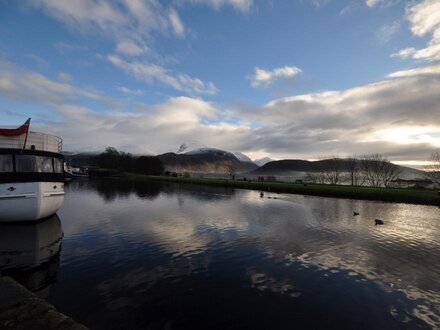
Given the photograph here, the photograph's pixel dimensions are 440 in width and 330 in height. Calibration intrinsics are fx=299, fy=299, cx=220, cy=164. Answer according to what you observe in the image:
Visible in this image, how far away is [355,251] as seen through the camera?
20.0 m

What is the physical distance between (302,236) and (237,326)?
596 inches

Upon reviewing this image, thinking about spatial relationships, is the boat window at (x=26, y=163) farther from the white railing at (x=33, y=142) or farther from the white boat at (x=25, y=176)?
the white railing at (x=33, y=142)

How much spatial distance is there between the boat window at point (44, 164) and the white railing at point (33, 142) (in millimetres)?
1071

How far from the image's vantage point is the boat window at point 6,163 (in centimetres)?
2328

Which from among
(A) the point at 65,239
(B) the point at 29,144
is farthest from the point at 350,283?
(B) the point at 29,144

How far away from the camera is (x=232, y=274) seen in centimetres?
1499

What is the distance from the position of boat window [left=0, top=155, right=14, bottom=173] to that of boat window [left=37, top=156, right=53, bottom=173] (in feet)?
6.25

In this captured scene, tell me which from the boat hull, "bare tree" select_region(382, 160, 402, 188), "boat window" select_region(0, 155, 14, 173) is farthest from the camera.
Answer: "bare tree" select_region(382, 160, 402, 188)

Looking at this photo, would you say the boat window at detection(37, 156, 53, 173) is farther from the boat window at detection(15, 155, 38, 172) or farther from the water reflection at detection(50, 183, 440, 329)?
the water reflection at detection(50, 183, 440, 329)

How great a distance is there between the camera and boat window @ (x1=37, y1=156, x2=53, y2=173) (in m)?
24.9

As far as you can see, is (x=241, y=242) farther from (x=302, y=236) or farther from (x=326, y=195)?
(x=326, y=195)

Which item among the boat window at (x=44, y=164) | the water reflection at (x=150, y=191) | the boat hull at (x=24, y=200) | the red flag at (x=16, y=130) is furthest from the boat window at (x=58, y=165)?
the water reflection at (x=150, y=191)

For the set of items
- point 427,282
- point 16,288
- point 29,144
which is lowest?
point 427,282

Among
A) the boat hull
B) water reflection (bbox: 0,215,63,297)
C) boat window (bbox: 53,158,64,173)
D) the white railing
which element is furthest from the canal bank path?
boat window (bbox: 53,158,64,173)
